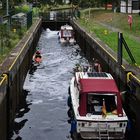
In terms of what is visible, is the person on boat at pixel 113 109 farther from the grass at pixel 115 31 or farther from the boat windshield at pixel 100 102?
the grass at pixel 115 31

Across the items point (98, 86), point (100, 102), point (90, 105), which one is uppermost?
point (98, 86)

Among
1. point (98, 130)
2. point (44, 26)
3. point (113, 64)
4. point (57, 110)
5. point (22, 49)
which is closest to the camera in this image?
point (98, 130)

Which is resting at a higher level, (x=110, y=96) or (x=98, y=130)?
(x=110, y=96)

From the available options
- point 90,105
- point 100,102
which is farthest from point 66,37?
point 90,105

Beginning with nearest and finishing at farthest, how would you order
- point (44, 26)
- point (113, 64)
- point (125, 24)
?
point (113, 64), point (125, 24), point (44, 26)

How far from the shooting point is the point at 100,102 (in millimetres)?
23656

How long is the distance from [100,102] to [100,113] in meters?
0.69

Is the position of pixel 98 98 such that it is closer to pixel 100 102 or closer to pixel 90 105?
pixel 100 102

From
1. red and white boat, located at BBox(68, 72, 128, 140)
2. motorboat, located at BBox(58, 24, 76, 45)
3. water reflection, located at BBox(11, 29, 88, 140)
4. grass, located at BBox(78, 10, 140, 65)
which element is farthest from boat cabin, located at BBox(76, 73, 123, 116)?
motorboat, located at BBox(58, 24, 76, 45)

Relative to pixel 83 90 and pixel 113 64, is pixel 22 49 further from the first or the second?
pixel 83 90

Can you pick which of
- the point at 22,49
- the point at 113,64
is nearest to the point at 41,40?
the point at 22,49

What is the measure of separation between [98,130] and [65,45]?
154 feet

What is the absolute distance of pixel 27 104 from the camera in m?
32.4

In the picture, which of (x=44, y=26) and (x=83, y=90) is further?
(x=44, y=26)
